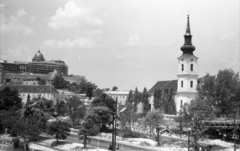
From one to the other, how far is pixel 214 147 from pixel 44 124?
75.3 ft

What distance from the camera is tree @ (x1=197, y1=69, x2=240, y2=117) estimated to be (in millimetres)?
54594

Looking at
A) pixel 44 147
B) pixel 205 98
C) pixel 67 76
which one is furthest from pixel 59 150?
pixel 67 76


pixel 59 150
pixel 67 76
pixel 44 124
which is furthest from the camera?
pixel 67 76

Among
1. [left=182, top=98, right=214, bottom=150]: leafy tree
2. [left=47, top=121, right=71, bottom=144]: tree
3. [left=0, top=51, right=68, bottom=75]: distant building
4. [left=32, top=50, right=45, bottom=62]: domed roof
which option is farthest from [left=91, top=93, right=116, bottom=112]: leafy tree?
[left=32, top=50, right=45, bottom=62]: domed roof

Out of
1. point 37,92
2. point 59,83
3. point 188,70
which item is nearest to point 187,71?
point 188,70

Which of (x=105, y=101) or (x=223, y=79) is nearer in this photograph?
(x=223, y=79)

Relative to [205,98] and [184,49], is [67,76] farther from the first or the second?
[205,98]

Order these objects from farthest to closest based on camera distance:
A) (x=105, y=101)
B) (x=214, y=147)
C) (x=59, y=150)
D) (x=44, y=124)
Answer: (x=105, y=101)
(x=44, y=124)
(x=214, y=147)
(x=59, y=150)

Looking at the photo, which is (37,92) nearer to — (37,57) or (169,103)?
(169,103)

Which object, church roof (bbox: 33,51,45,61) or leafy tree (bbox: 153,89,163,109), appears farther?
church roof (bbox: 33,51,45,61)

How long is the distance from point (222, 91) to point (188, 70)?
15.2 meters

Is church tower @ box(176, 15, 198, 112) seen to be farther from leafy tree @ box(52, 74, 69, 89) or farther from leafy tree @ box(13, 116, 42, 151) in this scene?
leafy tree @ box(52, 74, 69, 89)

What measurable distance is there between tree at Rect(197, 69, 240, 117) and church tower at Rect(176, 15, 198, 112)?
11446 millimetres

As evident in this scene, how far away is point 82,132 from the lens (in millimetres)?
41719
